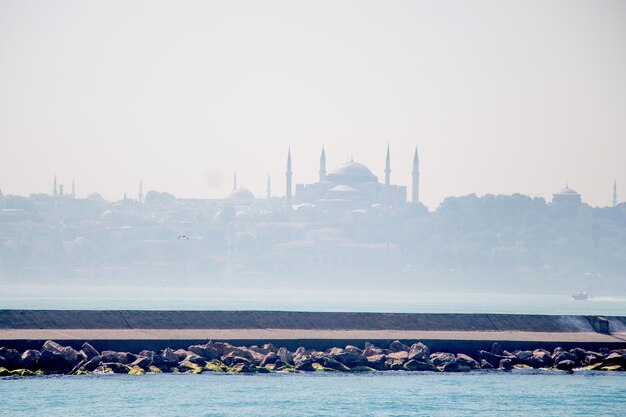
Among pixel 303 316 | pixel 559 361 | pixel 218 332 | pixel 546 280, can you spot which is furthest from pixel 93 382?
pixel 546 280

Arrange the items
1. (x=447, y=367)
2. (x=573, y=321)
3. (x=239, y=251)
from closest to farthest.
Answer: (x=447, y=367) < (x=573, y=321) < (x=239, y=251)

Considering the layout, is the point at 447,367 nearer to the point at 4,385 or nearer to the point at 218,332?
the point at 218,332

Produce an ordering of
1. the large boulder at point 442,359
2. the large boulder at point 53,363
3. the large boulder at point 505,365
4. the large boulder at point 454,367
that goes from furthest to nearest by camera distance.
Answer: the large boulder at point 505,365 → the large boulder at point 442,359 → the large boulder at point 454,367 → the large boulder at point 53,363

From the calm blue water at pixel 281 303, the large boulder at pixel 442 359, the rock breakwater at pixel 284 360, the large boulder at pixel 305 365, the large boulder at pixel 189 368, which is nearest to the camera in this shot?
the rock breakwater at pixel 284 360

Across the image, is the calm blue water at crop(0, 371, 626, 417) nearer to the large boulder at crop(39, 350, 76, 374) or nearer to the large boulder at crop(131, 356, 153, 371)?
the large boulder at crop(39, 350, 76, 374)

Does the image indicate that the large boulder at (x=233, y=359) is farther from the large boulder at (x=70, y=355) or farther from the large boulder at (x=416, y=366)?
the large boulder at (x=416, y=366)

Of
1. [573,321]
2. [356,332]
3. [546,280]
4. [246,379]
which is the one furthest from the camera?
[546,280]

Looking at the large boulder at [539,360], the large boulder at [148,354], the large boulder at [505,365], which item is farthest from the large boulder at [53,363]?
the large boulder at [539,360]
